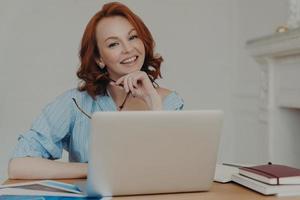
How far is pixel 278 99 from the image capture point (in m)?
2.82

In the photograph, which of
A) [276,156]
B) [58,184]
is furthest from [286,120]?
[58,184]

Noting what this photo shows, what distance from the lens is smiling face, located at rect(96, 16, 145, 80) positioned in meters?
1.67

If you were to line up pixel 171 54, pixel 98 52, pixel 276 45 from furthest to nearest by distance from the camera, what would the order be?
pixel 171 54 < pixel 276 45 < pixel 98 52

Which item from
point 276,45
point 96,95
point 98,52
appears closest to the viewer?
point 98,52

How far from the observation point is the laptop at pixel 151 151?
3.54 feet

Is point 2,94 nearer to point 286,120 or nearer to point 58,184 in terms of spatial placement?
point 286,120

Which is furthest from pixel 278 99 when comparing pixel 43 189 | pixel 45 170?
pixel 43 189

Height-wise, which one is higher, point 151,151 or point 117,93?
point 117,93

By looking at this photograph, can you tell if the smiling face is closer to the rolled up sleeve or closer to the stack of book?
the rolled up sleeve

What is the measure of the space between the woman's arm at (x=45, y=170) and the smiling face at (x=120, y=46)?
350 mm

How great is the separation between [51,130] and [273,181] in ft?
2.96

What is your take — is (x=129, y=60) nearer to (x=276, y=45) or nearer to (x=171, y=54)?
(x=276, y=45)

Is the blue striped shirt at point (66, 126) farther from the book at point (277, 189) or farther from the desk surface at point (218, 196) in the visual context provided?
the book at point (277, 189)

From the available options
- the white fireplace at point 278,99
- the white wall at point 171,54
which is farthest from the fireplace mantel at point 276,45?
the white wall at point 171,54
